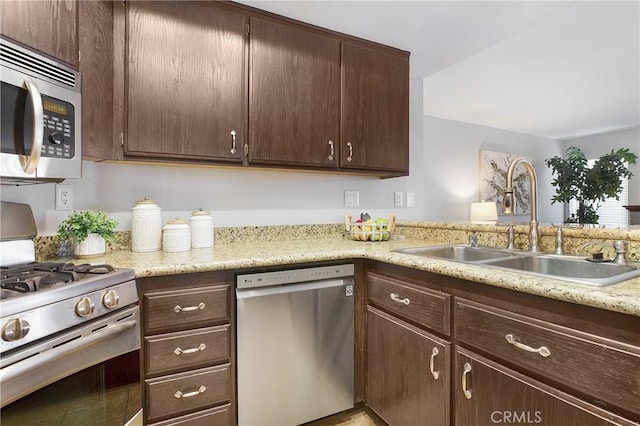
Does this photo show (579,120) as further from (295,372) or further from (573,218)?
(295,372)

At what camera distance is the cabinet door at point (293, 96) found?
1745 mm

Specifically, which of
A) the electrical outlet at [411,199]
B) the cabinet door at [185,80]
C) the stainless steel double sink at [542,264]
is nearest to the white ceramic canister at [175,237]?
the cabinet door at [185,80]

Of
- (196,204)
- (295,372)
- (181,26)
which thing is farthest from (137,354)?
(181,26)

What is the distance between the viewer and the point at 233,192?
1973mm

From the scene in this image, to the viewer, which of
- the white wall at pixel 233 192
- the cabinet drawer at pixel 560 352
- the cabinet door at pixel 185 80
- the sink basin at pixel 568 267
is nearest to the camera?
the cabinet drawer at pixel 560 352

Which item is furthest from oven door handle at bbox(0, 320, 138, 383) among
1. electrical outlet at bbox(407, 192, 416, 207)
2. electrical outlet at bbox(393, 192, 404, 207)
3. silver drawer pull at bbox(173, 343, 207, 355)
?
electrical outlet at bbox(407, 192, 416, 207)

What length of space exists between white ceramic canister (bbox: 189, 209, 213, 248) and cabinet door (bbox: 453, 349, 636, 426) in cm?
126

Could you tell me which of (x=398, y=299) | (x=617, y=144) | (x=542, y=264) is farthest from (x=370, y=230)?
(x=617, y=144)

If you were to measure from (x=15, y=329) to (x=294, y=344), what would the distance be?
0.99m

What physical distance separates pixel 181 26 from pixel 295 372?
1.70 m

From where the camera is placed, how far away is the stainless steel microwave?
1.06 metres

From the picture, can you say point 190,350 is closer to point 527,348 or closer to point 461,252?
point 527,348

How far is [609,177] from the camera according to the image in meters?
4.25

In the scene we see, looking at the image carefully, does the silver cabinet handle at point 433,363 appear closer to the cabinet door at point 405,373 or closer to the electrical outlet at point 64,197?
the cabinet door at point 405,373
